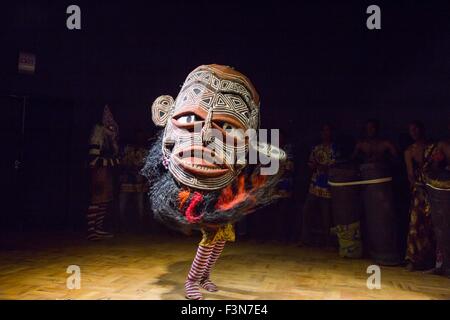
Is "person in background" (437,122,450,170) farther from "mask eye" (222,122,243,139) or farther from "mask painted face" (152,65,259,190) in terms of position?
"mask eye" (222,122,243,139)

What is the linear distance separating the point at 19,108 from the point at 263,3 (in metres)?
3.66

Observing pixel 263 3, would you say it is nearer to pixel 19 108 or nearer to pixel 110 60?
pixel 110 60

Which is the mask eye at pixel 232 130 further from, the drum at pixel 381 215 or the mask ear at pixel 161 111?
the drum at pixel 381 215

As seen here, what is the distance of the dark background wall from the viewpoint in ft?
14.3

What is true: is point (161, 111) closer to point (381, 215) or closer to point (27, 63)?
point (381, 215)

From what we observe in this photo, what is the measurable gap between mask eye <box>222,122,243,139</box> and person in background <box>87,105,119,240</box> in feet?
9.42

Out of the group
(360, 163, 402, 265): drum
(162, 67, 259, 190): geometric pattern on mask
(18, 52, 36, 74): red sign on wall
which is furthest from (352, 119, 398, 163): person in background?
(18, 52, 36, 74): red sign on wall

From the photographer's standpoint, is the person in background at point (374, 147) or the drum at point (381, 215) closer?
the drum at point (381, 215)

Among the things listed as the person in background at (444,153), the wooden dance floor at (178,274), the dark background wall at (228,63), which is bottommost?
the wooden dance floor at (178,274)

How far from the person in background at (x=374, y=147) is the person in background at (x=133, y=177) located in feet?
8.99

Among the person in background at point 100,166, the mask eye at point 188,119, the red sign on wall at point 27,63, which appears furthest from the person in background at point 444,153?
the red sign on wall at point 27,63

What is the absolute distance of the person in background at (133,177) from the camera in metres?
4.86

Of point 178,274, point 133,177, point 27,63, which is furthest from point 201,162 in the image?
point 27,63

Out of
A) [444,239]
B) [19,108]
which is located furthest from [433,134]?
[19,108]
